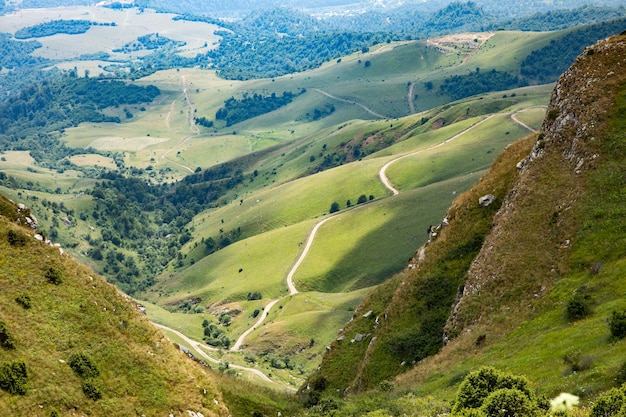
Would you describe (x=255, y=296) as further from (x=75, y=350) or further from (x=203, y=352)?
(x=75, y=350)

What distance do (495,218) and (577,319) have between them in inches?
1029

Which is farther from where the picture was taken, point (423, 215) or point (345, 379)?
point (423, 215)

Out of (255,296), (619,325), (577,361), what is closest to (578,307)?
(619,325)

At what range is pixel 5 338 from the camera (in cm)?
4303

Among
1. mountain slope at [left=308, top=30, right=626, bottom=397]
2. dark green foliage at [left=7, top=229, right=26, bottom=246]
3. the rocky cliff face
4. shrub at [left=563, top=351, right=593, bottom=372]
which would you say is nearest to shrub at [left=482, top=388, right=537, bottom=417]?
shrub at [left=563, top=351, right=593, bottom=372]

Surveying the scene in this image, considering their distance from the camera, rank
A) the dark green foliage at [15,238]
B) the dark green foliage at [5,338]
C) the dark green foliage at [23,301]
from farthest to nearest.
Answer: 1. the dark green foliage at [15,238]
2. the dark green foliage at [23,301]
3. the dark green foliage at [5,338]

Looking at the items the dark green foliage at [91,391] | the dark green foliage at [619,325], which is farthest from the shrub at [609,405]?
the dark green foliage at [91,391]

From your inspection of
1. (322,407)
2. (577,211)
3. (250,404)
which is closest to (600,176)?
(577,211)

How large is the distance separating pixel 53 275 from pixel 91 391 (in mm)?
13053

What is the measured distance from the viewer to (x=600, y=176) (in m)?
62.3

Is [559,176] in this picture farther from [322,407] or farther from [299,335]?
A: [299,335]

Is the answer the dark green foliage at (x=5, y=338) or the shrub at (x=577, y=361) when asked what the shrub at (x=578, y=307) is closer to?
the shrub at (x=577, y=361)

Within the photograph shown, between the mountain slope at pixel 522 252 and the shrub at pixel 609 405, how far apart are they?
16.7 m

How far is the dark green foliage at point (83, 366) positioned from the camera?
4575 cm
